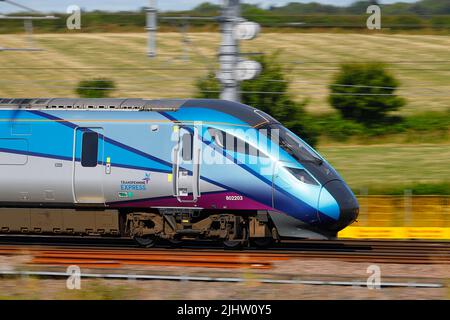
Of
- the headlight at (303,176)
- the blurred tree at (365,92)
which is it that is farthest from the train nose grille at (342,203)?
the blurred tree at (365,92)

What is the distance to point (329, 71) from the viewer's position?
183 feet

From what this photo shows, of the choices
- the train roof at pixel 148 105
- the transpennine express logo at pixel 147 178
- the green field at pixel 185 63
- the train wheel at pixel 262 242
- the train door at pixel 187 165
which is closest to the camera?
the train door at pixel 187 165

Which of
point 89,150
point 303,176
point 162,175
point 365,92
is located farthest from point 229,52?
point 365,92

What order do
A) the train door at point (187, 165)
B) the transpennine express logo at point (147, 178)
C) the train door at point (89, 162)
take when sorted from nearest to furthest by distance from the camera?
the train door at point (187, 165), the transpennine express logo at point (147, 178), the train door at point (89, 162)

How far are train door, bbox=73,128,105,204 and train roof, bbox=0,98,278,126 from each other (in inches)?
25.4

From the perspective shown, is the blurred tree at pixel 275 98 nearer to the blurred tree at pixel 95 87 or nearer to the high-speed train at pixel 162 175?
the blurred tree at pixel 95 87

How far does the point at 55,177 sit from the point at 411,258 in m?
7.48

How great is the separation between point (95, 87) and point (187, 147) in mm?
30068

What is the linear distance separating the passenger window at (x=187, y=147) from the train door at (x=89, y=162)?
175 cm

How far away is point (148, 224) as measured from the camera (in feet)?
59.4

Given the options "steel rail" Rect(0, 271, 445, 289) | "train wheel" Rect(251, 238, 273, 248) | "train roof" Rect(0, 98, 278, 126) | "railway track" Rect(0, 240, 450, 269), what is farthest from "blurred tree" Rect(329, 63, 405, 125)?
"steel rail" Rect(0, 271, 445, 289)

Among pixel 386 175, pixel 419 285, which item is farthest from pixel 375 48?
pixel 419 285

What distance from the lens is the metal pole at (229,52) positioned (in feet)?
69.8

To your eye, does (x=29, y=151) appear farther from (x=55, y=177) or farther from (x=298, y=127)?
(x=298, y=127)
